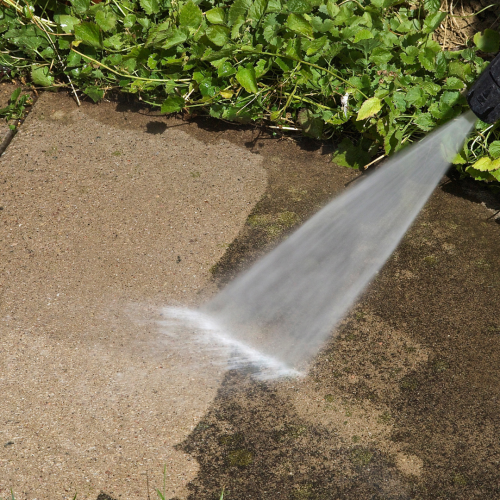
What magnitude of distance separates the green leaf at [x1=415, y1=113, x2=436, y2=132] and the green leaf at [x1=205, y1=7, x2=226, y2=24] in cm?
101

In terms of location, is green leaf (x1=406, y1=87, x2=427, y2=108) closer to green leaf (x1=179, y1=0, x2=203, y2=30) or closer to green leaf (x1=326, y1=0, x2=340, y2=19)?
green leaf (x1=326, y1=0, x2=340, y2=19)

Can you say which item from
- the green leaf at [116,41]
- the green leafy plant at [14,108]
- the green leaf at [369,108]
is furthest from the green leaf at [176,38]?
the green leaf at [369,108]

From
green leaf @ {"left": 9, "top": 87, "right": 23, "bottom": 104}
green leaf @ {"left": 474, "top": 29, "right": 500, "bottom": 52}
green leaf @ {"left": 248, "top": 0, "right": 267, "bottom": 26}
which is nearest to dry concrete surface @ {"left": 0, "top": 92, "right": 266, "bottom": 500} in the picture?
green leaf @ {"left": 9, "top": 87, "right": 23, "bottom": 104}

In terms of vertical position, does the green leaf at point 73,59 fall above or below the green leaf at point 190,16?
below

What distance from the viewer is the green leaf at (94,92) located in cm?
259

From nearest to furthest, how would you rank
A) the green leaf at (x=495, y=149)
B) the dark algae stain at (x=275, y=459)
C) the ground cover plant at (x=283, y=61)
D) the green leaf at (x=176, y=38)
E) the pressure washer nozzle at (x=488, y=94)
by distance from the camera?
the dark algae stain at (x=275, y=459) → the pressure washer nozzle at (x=488, y=94) → the green leaf at (x=495, y=149) → the ground cover plant at (x=283, y=61) → the green leaf at (x=176, y=38)

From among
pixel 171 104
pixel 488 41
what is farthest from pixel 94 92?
pixel 488 41

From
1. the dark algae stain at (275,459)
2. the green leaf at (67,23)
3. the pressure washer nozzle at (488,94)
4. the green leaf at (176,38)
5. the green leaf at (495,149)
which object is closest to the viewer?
the dark algae stain at (275,459)

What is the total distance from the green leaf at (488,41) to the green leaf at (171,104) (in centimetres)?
139

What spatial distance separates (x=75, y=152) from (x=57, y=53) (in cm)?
61

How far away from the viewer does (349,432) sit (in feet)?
5.40

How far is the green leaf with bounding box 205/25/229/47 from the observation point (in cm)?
238

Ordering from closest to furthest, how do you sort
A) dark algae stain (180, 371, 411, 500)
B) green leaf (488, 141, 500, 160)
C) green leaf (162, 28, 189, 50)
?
1. dark algae stain (180, 371, 411, 500)
2. green leaf (488, 141, 500, 160)
3. green leaf (162, 28, 189, 50)

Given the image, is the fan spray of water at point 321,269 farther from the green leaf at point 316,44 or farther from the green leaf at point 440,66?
the green leaf at point 316,44
